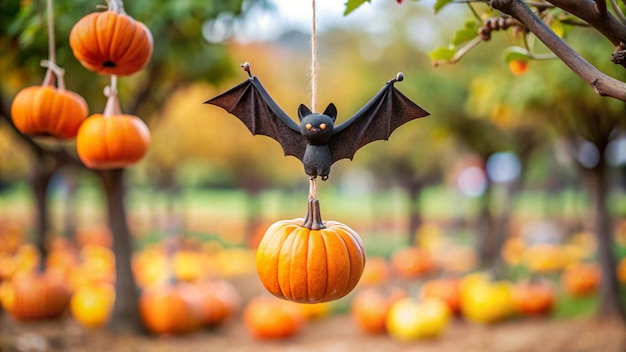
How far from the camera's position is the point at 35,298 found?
728cm

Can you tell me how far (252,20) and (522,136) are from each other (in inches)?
242

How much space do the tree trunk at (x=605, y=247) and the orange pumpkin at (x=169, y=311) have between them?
491 cm

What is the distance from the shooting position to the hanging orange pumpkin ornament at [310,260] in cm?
210

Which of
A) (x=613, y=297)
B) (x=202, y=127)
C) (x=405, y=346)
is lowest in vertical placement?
(x=405, y=346)

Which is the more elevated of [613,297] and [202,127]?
[202,127]

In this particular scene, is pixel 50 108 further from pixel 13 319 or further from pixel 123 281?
pixel 13 319

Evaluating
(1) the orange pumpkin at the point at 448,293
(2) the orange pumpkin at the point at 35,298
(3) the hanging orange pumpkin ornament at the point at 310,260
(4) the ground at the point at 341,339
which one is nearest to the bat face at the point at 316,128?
A: (3) the hanging orange pumpkin ornament at the point at 310,260

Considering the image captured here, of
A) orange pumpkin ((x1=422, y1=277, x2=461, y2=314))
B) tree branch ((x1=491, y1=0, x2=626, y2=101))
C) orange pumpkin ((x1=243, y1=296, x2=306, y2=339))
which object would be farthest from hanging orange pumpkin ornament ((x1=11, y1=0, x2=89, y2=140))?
orange pumpkin ((x1=422, y1=277, x2=461, y2=314))

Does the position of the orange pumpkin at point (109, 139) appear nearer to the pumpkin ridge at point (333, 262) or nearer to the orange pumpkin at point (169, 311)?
the pumpkin ridge at point (333, 262)

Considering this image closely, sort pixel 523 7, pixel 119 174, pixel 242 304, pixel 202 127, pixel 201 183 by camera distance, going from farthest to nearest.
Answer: pixel 201 183 < pixel 202 127 < pixel 242 304 < pixel 119 174 < pixel 523 7

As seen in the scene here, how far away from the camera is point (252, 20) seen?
186 inches

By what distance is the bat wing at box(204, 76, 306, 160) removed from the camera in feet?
7.09

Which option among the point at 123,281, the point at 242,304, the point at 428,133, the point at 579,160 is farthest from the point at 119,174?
the point at 428,133

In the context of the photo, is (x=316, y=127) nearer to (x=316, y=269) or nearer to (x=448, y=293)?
(x=316, y=269)
